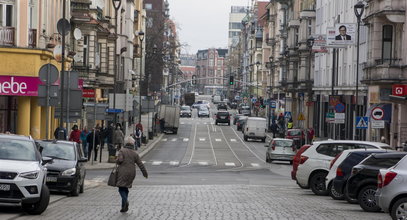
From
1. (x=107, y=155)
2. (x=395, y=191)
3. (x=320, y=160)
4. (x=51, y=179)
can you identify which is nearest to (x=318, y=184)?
(x=320, y=160)

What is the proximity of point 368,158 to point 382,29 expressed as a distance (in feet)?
96.3

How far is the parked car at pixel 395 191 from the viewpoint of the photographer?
17.1 meters

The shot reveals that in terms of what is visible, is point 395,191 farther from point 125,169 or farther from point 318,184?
point 318,184

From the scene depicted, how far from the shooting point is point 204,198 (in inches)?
971

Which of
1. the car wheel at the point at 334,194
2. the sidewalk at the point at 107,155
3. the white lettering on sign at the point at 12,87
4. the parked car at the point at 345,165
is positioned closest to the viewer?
the parked car at the point at 345,165

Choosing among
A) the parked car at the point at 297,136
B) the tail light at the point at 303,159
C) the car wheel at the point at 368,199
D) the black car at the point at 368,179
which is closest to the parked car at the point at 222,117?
the parked car at the point at 297,136

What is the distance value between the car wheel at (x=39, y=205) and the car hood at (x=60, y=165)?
18.2ft

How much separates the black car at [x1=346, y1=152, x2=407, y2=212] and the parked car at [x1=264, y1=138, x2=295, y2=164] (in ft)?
98.2

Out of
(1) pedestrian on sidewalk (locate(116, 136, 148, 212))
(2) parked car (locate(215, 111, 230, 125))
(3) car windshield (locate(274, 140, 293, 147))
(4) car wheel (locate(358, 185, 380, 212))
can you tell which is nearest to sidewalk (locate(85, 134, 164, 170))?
(3) car windshield (locate(274, 140, 293, 147))

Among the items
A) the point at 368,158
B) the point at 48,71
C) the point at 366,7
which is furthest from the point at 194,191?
the point at 366,7

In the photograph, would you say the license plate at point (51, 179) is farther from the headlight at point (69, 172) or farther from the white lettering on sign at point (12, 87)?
the white lettering on sign at point (12, 87)

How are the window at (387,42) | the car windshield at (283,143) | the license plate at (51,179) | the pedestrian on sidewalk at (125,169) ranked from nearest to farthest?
Answer: the pedestrian on sidewalk at (125,169), the license plate at (51,179), the window at (387,42), the car windshield at (283,143)

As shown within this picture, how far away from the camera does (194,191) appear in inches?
1110

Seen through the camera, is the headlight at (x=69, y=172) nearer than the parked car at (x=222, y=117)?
Yes
